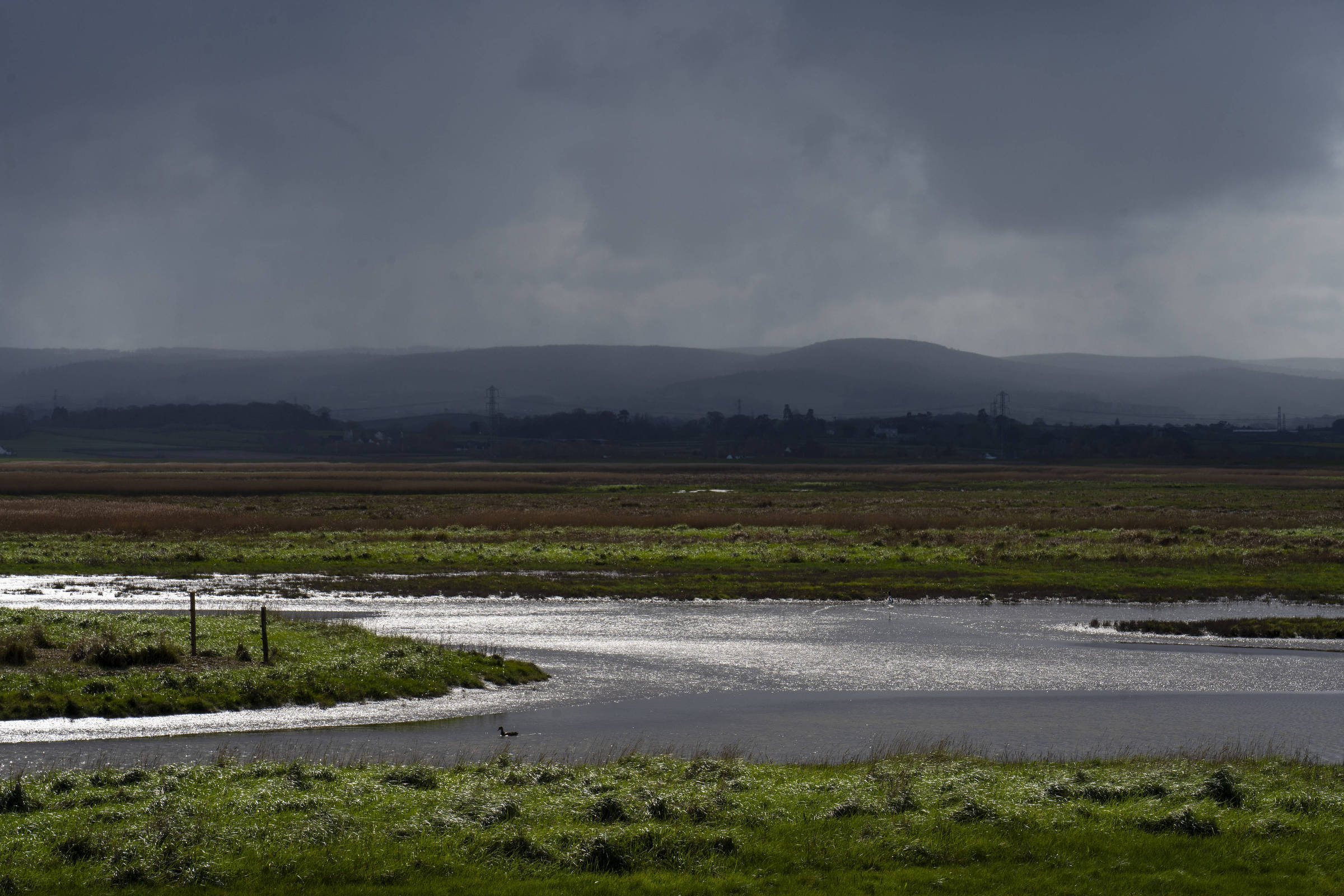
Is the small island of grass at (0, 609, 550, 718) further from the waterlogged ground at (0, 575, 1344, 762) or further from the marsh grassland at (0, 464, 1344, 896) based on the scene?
the waterlogged ground at (0, 575, 1344, 762)

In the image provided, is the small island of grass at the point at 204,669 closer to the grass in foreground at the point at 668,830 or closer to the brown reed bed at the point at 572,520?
the grass in foreground at the point at 668,830

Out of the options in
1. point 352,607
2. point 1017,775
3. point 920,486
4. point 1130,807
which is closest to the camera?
point 1130,807

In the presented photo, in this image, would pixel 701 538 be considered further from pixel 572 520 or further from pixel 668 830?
pixel 668 830

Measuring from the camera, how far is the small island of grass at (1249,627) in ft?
111

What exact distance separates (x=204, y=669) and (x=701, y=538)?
42971 millimetres

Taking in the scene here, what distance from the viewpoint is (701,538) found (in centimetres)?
6575

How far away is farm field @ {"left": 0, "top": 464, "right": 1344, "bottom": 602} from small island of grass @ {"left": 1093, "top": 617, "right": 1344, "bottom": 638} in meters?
7.29

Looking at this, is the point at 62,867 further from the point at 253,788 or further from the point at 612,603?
the point at 612,603

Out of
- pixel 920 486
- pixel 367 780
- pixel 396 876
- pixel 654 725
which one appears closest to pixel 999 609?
pixel 654 725

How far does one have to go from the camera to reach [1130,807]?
14766mm

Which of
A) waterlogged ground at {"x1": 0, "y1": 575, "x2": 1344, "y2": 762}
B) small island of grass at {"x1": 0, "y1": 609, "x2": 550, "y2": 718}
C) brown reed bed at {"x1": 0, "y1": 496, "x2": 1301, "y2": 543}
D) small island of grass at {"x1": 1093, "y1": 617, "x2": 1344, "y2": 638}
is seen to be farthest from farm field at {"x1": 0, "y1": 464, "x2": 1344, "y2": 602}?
small island of grass at {"x1": 0, "y1": 609, "x2": 550, "y2": 718}

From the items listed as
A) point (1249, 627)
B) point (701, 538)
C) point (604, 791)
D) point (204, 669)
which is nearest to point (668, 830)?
point (604, 791)

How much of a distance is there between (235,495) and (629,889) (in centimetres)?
10351

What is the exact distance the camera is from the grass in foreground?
12.1m
